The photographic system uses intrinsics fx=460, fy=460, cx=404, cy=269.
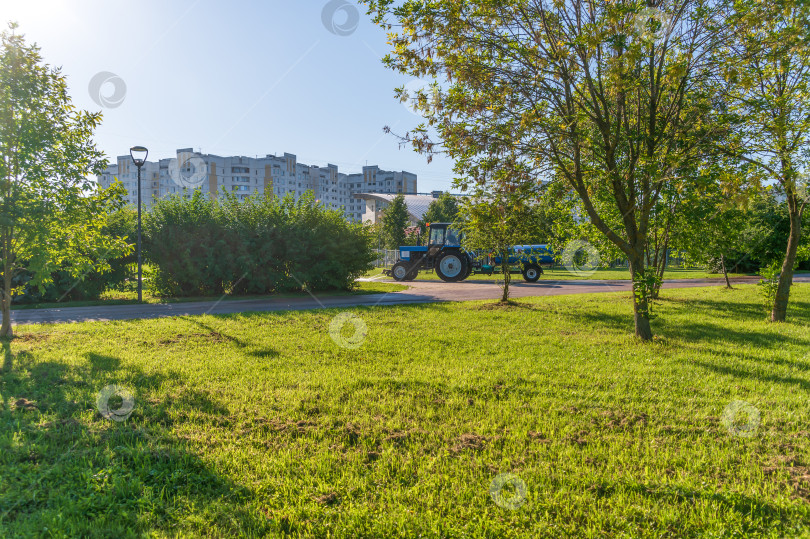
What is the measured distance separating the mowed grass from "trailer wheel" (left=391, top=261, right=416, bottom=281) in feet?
50.4

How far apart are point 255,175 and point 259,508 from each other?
105 m

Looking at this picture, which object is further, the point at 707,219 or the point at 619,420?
the point at 707,219

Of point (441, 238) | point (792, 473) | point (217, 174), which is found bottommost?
point (792, 473)

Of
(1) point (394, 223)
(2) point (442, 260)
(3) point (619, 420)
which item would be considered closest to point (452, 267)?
(2) point (442, 260)

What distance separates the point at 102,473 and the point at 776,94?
519 inches

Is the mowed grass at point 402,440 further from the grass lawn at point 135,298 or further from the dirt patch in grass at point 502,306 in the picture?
the grass lawn at point 135,298

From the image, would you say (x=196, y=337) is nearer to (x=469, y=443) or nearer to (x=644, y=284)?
(x=469, y=443)

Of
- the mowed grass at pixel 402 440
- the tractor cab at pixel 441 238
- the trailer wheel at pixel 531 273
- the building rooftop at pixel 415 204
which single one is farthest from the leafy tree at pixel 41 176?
the building rooftop at pixel 415 204

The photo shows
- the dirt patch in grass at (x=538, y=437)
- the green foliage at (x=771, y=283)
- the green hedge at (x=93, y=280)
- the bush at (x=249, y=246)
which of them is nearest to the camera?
the dirt patch in grass at (x=538, y=437)

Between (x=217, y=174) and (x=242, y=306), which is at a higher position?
(x=217, y=174)

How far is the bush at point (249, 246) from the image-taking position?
1511 centimetres

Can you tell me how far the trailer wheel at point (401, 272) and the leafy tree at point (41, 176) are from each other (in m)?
15.4

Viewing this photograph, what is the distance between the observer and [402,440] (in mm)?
3877

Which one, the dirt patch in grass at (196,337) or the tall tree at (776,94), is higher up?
the tall tree at (776,94)
